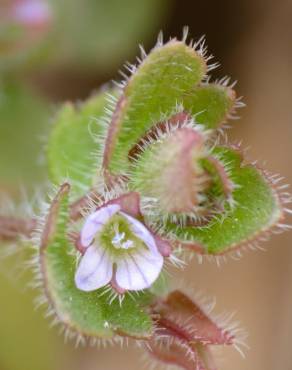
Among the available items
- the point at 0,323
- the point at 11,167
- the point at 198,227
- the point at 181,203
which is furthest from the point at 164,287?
the point at 0,323

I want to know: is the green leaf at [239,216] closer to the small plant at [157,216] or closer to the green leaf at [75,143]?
the small plant at [157,216]

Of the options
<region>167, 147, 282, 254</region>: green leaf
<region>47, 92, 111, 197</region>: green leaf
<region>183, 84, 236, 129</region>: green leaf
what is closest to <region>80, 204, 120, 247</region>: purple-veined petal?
<region>167, 147, 282, 254</region>: green leaf

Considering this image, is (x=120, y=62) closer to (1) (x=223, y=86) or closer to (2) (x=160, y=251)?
(1) (x=223, y=86)

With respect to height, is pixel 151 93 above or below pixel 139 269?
above

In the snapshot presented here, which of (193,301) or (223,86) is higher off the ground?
(223,86)

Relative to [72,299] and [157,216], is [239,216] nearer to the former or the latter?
[157,216]

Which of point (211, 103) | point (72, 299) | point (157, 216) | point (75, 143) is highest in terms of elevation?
point (75, 143)

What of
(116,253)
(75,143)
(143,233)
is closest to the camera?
(143,233)

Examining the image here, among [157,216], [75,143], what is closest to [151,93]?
[157,216]
